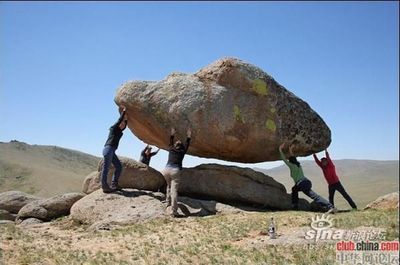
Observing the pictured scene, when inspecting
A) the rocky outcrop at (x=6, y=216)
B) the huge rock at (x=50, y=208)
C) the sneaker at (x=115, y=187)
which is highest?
the sneaker at (x=115, y=187)

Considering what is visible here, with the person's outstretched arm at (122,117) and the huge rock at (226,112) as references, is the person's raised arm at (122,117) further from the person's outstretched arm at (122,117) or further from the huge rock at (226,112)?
the huge rock at (226,112)

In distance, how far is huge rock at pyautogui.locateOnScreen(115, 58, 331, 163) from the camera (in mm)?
19312

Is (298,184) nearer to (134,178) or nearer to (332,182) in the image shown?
(332,182)

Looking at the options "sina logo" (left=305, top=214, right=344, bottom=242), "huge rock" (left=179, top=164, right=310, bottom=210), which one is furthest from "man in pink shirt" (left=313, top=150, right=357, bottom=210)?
"sina logo" (left=305, top=214, right=344, bottom=242)

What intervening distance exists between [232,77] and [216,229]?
380 inches

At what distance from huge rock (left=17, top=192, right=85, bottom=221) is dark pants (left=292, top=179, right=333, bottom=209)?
10662 mm

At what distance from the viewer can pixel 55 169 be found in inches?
2491

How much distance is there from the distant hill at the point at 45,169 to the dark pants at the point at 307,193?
2582 cm

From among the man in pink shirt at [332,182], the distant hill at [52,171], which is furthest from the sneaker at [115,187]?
the distant hill at [52,171]

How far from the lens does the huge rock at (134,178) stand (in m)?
18.7

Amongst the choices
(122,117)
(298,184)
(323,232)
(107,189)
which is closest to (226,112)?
(298,184)

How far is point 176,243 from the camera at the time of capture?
11188 millimetres

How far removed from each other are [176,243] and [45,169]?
53808 millimetres

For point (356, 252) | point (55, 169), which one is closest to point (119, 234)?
point (356, 252)
